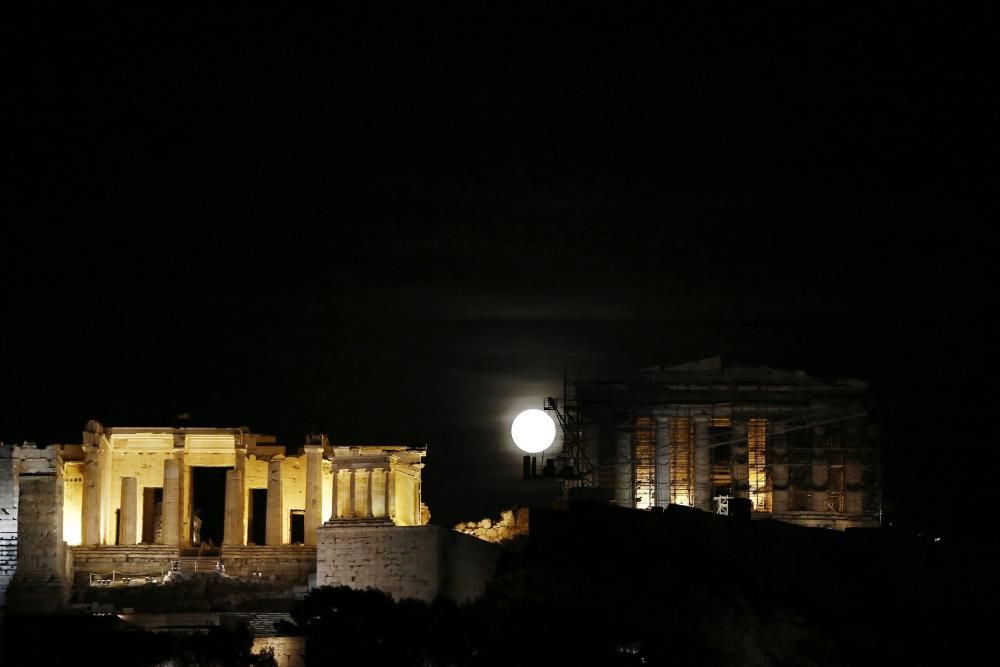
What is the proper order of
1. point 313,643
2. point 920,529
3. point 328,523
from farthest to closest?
1. point 920,529
2. point 328,523
3. point 313,643

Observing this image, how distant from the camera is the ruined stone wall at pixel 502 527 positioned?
75.2m

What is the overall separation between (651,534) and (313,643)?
9.78 metres

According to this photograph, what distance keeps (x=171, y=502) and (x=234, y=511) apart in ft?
6.46

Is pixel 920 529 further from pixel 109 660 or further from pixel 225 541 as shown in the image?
pixel 109 660

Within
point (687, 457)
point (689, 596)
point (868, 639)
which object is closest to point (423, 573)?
point (689, 596)

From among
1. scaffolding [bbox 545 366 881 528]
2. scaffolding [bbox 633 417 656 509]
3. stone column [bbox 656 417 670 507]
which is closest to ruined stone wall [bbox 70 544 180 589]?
scaffolding [bbox 545 366 881 528]

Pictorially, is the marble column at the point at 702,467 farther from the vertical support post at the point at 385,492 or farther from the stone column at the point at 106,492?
the stone column at the point at 106,492

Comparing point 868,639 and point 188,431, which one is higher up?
point 188,431

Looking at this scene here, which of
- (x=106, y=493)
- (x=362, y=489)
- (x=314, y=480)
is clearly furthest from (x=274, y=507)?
(x=106, y=493)

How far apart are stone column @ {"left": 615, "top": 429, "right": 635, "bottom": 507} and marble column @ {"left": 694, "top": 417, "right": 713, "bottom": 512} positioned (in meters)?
2.26

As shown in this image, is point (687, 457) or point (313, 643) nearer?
point (313, 643)

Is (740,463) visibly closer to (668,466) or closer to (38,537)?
(668,466)

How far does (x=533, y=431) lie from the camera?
73.6m

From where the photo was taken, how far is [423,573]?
2712 inches
